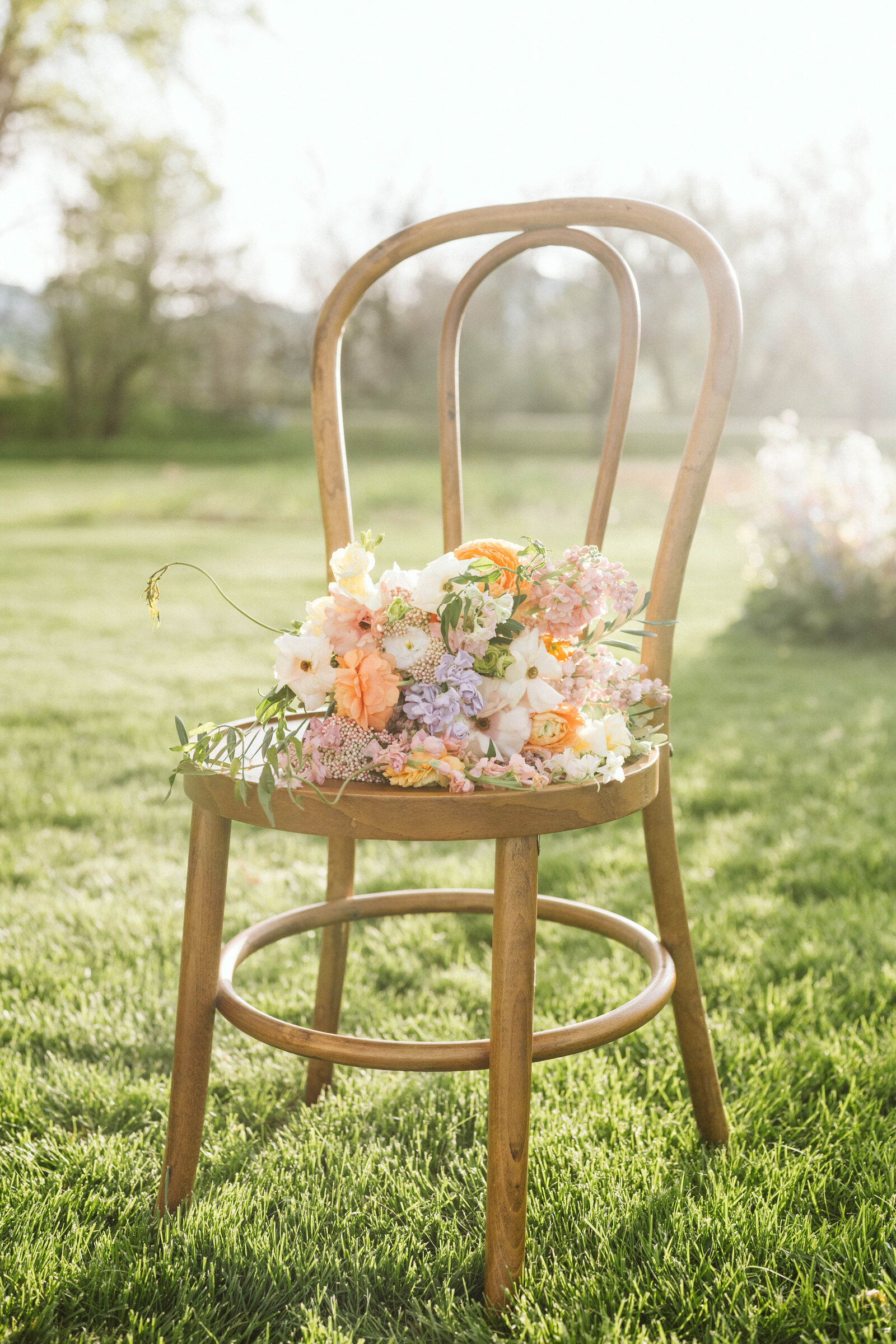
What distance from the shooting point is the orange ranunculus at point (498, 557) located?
1.21 metres

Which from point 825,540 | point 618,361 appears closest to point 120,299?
point 825,540

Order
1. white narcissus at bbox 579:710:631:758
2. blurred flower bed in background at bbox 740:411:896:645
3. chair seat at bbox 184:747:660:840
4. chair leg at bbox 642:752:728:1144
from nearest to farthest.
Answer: chair seat at bbox 184:747:660:840 < white narcissus at bbox 579:710:631:758 < chair leg at bbox 642:752:728:1144 < blurred flower bed in background at bbox 740:411:896:645

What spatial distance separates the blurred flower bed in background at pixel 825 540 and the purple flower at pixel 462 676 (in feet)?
16.0

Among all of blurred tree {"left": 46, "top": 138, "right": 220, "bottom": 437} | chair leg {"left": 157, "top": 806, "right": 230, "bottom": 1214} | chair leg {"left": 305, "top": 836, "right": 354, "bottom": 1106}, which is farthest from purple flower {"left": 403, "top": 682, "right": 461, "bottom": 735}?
blurred tree {"left": 46, "top": 138, "right": 220, "bottom": 437}

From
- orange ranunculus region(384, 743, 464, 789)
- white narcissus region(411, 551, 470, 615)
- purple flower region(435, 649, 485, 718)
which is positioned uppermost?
white narcissus region(411, 551, 470, 615)

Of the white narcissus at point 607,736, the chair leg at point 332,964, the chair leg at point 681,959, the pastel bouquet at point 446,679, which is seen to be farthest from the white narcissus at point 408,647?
the chair leg at point 332,964

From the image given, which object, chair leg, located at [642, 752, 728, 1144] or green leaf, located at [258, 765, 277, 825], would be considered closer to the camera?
green leaf, located at [258, 765, 277, 825]

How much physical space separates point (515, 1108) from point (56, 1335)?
2.08 feet

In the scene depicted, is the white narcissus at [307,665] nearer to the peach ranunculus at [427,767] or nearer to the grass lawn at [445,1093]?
the peach ranunculus at [427,767]

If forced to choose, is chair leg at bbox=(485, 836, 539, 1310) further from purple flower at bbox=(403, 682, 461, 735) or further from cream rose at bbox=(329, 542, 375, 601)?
cream rose at bbox=(329, 542, 375, 601)

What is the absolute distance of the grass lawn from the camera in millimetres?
1320

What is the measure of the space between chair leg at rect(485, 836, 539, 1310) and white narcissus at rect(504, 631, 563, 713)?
0.16m

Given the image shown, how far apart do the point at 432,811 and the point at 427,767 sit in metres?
0.06

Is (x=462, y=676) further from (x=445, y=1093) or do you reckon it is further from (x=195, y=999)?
(x=445, y=1093)
